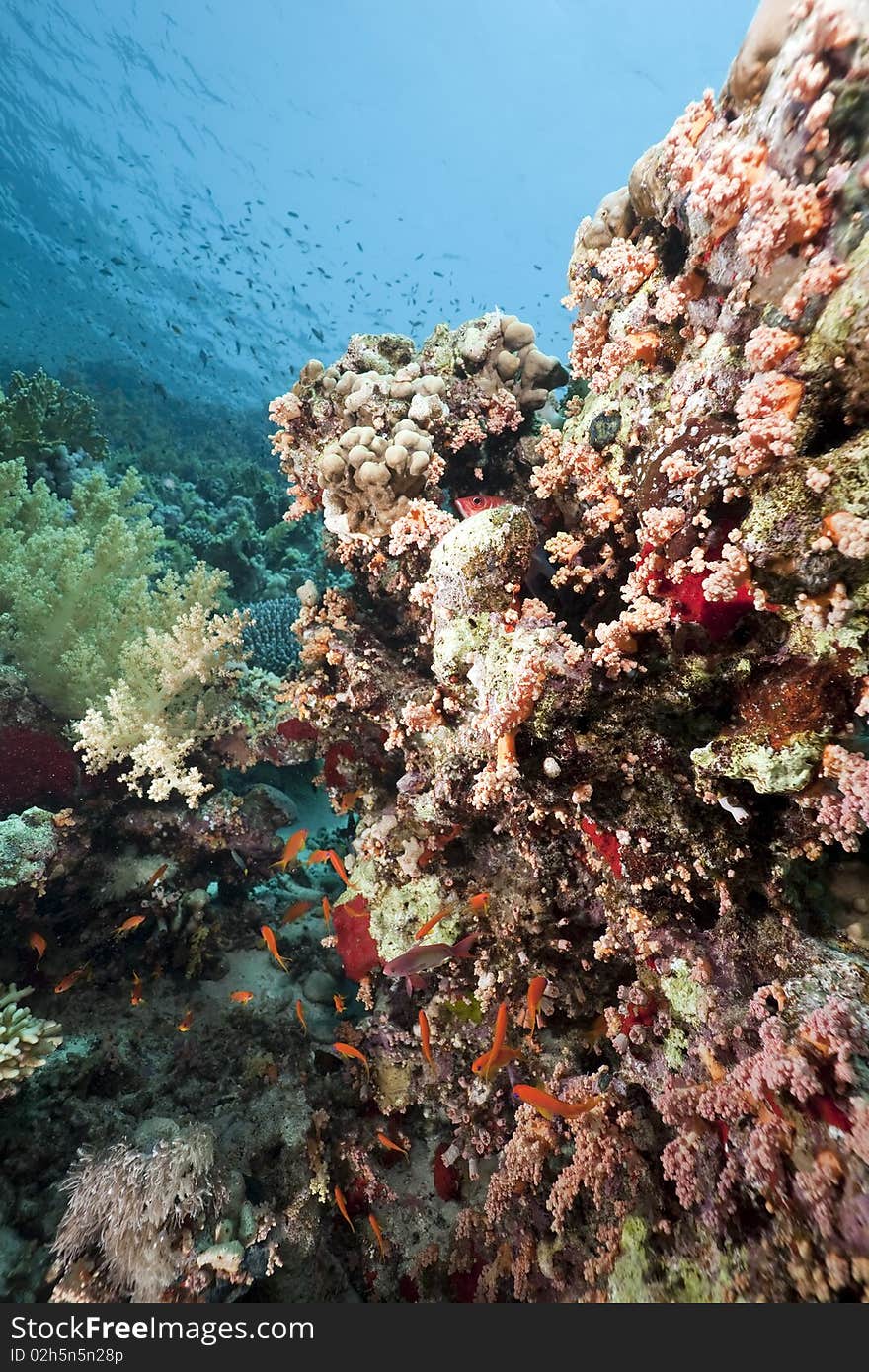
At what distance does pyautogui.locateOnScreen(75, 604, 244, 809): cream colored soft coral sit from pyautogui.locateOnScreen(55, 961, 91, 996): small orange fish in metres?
1.38

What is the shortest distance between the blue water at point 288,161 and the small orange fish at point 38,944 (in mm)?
22697

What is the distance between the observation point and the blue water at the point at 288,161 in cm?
3866

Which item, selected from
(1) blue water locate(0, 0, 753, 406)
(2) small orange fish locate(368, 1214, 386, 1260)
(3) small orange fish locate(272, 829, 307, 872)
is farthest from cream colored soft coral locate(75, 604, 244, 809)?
(1) blue water locate(0, 0, 753, 406)

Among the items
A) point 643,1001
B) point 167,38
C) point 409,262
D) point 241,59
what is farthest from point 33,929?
point 409,262

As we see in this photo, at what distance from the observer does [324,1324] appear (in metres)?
2.45

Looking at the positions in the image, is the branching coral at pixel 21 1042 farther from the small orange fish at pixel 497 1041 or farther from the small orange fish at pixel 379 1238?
the small orange fish at pixel 497 1041

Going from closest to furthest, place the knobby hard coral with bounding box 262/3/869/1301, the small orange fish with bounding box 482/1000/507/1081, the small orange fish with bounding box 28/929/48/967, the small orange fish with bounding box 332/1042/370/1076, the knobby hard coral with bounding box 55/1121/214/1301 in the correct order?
the knobby hard coral with bounding box 262/3/869/1301
the knobby hard coral with bounding box 55/1121/214/1301
the small orange fish with bounding box 482/1000/507/1081
the small orange fish with bounding box 332/1042/370/1076
the small orange fish with bounding box 28/929/48/967

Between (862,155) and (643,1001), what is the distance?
3472mm

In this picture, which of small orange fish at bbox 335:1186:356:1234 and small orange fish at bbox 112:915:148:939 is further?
small orange fish at bbox 112:915:148:939

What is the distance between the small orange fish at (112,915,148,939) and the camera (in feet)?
14.6

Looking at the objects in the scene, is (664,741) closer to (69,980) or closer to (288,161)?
(69,980)

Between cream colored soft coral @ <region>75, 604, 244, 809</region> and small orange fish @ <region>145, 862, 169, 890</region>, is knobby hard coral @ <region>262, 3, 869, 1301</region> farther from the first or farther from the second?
small orange fish @ <region>145, 862, 169, 890</region>

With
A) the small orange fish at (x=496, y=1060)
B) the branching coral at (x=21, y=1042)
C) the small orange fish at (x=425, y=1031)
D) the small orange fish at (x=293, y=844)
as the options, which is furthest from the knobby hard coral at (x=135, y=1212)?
the small orange fish at (x=293, y=844)

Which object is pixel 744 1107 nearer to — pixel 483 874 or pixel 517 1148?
pixel 517 1148
